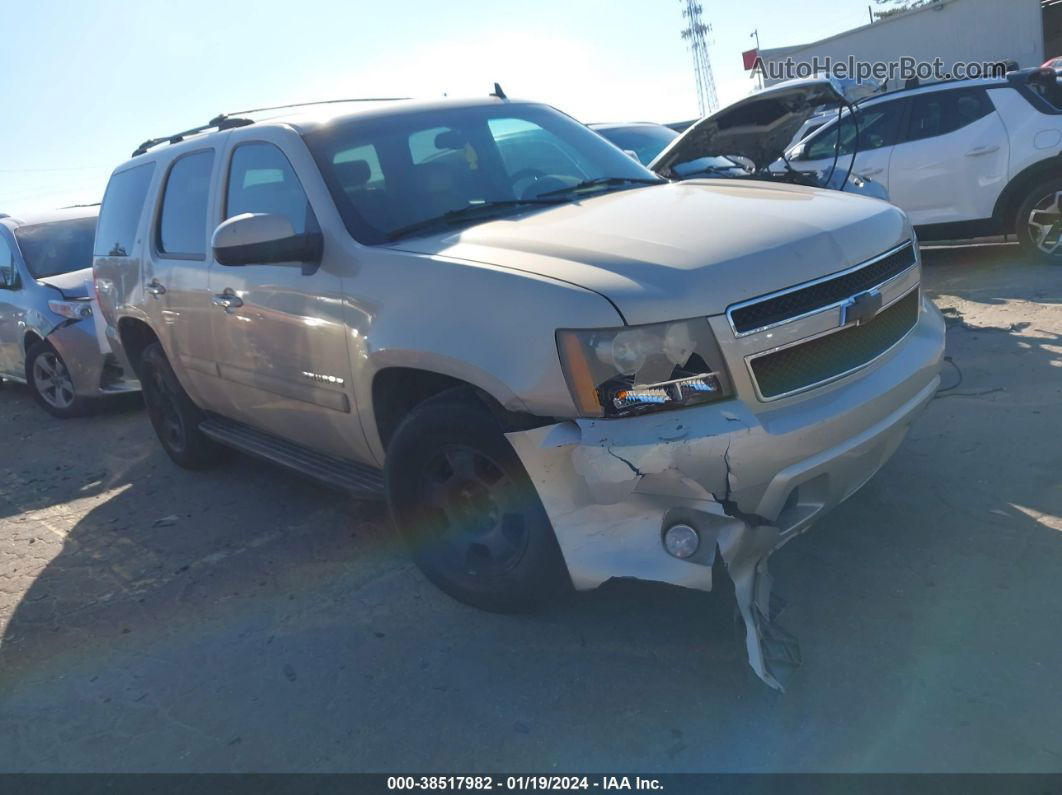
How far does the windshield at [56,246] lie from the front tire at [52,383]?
68 cm

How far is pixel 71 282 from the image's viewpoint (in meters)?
7.56

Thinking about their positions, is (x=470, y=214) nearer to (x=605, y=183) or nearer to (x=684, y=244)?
(x=605, y=183)

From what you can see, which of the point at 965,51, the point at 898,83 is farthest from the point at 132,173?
the point at 965,51

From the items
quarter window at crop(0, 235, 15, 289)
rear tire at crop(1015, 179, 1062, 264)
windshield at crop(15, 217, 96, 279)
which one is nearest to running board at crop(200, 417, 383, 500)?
windshield at crop(15, 217, 96, 279)

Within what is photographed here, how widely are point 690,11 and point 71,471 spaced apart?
78685mm

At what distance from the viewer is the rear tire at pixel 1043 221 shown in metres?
7.59

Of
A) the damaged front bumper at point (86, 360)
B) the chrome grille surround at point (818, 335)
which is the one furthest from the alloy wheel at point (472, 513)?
the damaged front bumper at point (86, 360)

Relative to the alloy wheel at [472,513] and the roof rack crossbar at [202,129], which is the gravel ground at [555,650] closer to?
the alloy wheel at [472,513]

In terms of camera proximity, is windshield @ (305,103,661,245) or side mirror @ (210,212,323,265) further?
windshield @ (305,103,661,245)

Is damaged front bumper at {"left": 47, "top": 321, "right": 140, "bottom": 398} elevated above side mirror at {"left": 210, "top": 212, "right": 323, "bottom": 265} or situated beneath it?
situated beneath

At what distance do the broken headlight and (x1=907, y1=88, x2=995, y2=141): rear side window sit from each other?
6749 millimetres

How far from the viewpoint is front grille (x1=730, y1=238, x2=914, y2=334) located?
8.89 feet

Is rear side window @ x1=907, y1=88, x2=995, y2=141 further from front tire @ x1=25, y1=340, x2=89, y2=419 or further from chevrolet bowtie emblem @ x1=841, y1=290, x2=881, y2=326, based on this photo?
front tire @ x1=25, y1=340, x2=89, y2=419

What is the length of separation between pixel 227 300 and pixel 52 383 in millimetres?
4417
